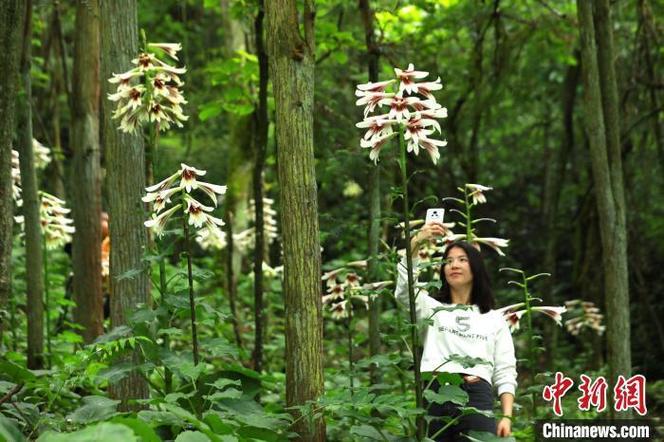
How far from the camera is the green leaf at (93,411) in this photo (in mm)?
4270

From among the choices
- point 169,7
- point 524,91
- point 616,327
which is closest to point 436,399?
point 616,327

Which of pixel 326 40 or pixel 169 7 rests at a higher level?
pixel 169 7

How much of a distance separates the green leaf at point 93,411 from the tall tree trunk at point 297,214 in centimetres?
90

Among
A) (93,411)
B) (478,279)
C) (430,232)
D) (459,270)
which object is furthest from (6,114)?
(478,279)

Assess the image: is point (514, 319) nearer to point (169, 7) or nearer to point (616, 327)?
point (616, 327)

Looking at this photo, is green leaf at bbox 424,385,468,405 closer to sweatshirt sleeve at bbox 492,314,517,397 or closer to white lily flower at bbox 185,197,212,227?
sweatshirt sleeve at bbox 492,314,517,397

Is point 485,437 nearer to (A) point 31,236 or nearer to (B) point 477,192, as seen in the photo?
(B) point 477,192

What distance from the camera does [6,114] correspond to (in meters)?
5.09

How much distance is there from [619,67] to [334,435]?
6.89m

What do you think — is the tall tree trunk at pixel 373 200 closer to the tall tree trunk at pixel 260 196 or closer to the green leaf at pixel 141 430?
the tall tree trunk at pixel 260 196

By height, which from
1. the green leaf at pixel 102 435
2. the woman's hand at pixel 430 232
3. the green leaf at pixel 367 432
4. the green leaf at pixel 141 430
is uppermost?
the woman's hand at pixel 430 232

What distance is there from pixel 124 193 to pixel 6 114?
801 millimetres

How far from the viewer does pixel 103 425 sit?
320 centimetres

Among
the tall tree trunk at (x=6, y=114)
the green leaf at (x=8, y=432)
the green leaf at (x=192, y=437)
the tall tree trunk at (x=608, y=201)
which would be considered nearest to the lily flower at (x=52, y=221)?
the tall tree trunk at (x=6, y=114)
